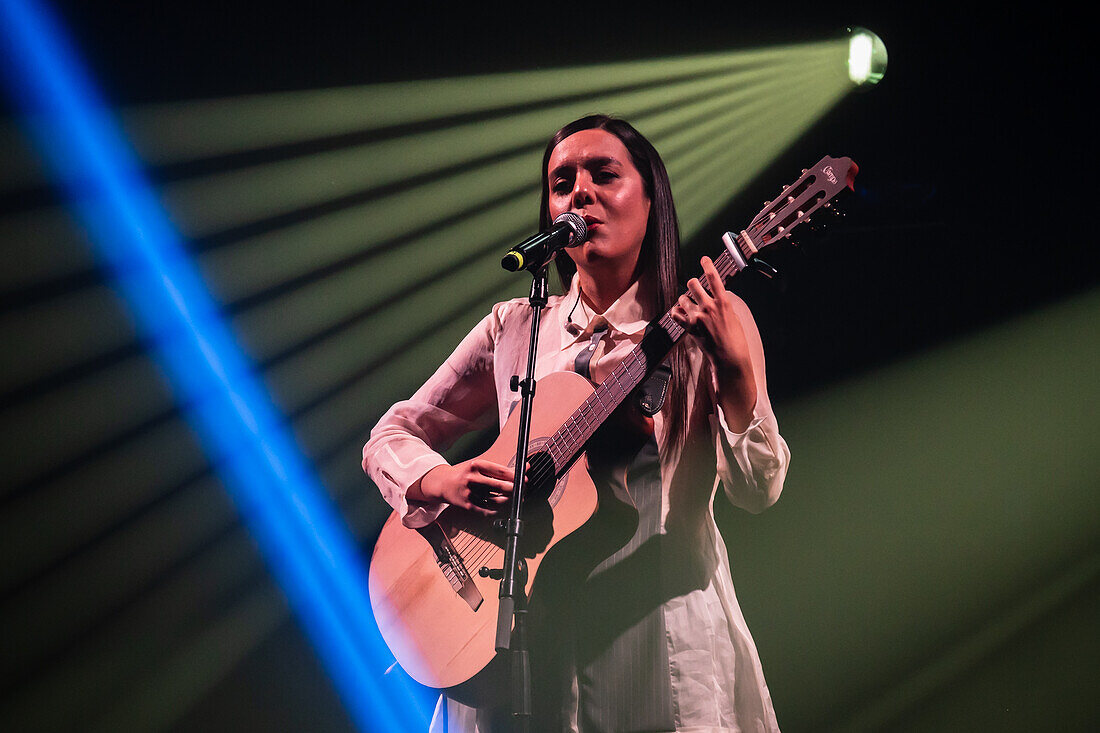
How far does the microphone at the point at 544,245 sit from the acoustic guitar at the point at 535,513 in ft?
0.89

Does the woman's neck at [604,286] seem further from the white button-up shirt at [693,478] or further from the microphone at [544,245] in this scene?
the microphone at [544,245]

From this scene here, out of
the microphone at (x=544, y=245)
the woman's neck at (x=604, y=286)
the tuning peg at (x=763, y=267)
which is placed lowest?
the tuning peg at (x=763, y=267)

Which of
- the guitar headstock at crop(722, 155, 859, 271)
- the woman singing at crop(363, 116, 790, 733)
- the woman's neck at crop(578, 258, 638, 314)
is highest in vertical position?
the woman's neck at crop(578, 258, 638, 314)

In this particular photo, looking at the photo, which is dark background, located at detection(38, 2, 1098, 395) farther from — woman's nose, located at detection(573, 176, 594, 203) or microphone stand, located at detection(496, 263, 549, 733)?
microphone stand, located at detection(496, 263, 549, 733)

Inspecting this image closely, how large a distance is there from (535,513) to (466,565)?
0.74 ft

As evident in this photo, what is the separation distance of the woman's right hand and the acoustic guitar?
1.4 inches

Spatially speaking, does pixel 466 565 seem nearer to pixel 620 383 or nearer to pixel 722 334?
pixel 620 383

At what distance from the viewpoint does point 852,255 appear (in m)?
2.55

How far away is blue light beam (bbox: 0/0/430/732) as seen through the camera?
2.57m

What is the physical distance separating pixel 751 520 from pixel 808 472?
0.21 meters

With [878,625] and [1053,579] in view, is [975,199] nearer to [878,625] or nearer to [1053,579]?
[1053,579]

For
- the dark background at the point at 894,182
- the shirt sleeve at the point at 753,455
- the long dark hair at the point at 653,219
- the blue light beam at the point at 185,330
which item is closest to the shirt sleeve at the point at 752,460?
the shirt sleeve at the point at 753,455

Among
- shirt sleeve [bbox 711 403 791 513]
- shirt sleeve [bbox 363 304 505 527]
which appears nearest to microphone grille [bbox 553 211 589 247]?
shirt sleeve [bbox 711 403 791 513]

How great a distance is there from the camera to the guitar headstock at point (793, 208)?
72.9 inches
